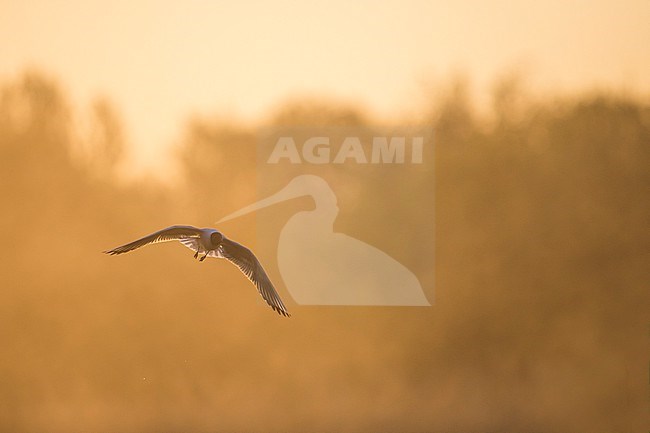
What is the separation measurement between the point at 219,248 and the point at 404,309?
7.48m

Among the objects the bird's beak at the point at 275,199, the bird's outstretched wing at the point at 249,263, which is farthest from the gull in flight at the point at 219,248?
the bird's beak at the point at 275,199

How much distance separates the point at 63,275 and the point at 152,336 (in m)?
1.36

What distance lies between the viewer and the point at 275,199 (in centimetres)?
1333

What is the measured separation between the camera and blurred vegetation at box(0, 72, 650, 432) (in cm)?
1297

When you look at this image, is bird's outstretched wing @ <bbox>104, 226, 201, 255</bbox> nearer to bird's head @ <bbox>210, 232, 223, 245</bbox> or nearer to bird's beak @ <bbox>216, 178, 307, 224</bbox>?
bird's head @ <bbox>210, 232, 223, 245</bbox>

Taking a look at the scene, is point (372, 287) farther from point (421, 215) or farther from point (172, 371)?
point (172, 371)

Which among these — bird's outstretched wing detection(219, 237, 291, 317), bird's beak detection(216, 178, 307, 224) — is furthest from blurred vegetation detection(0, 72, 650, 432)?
bird's outstretched wing detection(219, 237, 291, 317)

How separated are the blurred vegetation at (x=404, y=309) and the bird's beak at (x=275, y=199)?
11cm

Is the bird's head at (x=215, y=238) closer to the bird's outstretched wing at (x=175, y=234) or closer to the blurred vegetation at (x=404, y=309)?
the bird's outstretched wing at (x=175, y=234)

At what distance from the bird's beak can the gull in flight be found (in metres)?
6.41

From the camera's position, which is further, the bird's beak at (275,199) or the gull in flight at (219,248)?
the bird's beak at (275,199)

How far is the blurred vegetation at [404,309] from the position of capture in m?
13.0

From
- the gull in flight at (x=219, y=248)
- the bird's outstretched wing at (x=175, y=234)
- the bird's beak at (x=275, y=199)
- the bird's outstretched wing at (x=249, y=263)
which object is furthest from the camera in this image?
the bird's beak at (x=275, y=199)

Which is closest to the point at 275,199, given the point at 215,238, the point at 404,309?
the point at 404,309
